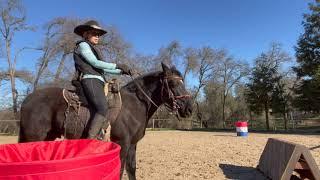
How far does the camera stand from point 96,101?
4824 mm

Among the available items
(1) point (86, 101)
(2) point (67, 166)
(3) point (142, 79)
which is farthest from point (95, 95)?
(2) point (67, 166)

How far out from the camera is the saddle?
493 cm

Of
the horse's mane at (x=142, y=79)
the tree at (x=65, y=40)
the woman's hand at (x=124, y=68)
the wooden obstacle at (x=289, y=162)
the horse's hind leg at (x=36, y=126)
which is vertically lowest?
the wooden obstacle at (x=289, y=162)

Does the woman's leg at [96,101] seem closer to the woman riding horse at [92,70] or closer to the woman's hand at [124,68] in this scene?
the woman riding horse at [92,70]

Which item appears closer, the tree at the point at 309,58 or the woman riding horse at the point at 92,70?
the woman riding horse at the point at 92,70

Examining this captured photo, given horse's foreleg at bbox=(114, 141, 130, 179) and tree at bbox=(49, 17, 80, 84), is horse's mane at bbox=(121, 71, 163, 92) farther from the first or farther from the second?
tree at bbox=(49, 17, 80, 84)

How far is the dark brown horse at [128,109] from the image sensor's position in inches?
196

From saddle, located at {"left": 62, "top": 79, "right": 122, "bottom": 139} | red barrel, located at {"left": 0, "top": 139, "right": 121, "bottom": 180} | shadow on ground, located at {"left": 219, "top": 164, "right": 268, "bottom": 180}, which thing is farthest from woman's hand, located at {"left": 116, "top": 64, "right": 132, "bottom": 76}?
shadow on ground, located at {"left": 219, "top": 164, "right": 268, "bottom": 180}

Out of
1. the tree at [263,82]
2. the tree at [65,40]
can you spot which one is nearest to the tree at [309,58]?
the tree at [263,82]

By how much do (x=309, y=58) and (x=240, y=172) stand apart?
26.8 meters

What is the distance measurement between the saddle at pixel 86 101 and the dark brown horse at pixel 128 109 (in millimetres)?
91

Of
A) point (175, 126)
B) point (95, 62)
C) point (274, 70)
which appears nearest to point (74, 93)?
point (95, 62)

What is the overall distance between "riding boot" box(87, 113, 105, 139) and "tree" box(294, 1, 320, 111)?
29.3 meters

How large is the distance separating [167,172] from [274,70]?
108 feet
